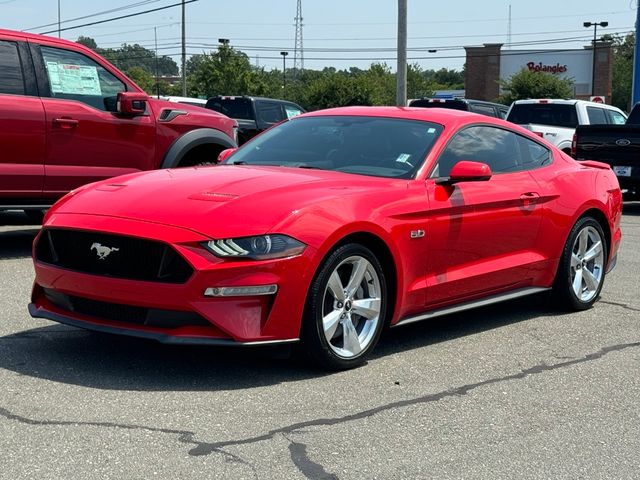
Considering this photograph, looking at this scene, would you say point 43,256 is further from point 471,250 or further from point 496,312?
point 496,312

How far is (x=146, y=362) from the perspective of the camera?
5359mm

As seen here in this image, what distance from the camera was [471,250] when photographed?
6.21 metres

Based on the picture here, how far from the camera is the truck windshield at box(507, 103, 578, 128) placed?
19.3 metres

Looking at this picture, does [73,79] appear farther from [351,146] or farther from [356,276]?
[356,276]

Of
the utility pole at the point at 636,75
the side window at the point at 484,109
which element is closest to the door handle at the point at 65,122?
the side window at the point at 484,109

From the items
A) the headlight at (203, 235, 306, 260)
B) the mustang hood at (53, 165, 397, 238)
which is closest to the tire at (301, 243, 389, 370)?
the headlight at (203, 235, 306, 260)

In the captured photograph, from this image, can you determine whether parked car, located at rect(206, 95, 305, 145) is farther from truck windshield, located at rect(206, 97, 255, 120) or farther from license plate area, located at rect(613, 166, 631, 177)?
license plate area, located at rect(613, 166, 631, 177)

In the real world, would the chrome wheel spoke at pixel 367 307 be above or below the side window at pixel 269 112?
below

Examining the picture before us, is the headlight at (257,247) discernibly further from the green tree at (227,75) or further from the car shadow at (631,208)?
the green tree at (227,75)

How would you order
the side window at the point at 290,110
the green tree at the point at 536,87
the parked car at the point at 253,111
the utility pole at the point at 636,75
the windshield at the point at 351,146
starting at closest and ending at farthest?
the windshield at the point at 351,146 < the parked car at the point at 253,111 < the side window at the point at 290,110 < the utility pole at the point at 636,75 < the green tree at the point at 536,87

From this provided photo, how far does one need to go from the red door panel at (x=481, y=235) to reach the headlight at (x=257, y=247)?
1.21 metres

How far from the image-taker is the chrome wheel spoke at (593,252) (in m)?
7.44

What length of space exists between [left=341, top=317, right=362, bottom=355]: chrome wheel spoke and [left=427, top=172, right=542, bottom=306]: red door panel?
0.74 m

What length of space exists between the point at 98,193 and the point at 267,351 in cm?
144
